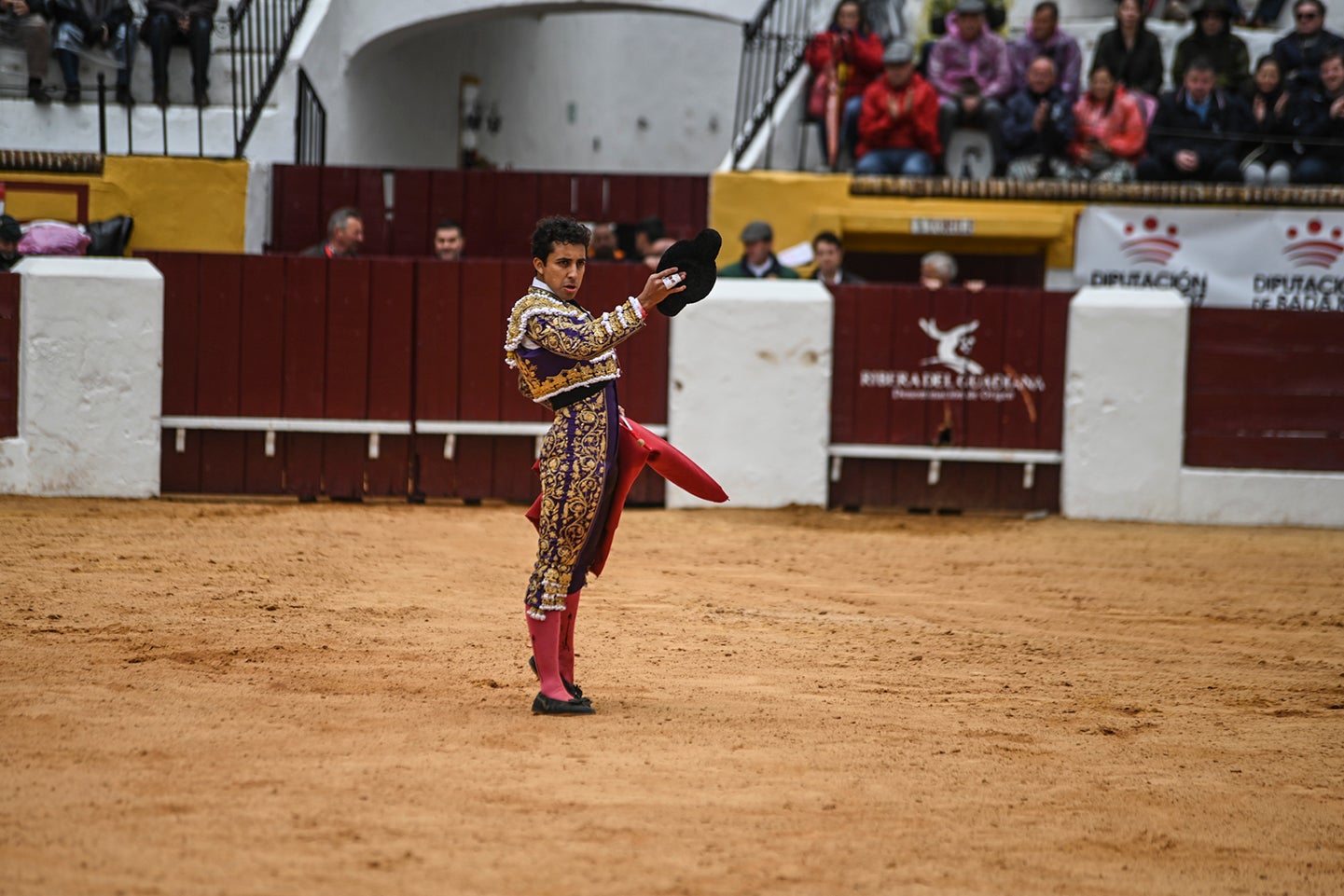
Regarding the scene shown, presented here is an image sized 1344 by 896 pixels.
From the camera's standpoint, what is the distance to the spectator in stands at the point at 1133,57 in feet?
41.9

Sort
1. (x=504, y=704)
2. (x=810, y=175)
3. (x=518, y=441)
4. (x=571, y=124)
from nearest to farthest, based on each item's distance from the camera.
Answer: (x=504, y=704), (x=518, y=441), (x=810, y=175), (x=571, y=124)

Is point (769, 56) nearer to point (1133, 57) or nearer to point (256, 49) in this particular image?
point (1133, 57)

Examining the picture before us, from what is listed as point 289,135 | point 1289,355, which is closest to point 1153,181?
point 1289,355

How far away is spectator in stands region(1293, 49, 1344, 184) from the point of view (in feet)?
39.5

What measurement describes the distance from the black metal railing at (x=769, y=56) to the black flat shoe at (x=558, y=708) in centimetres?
777

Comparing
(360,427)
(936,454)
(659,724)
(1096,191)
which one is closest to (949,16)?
(1096,191)

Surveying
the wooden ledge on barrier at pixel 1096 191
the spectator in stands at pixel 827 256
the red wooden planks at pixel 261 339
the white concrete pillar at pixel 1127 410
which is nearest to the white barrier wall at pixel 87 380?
the red wooden planks at pixel 261 339

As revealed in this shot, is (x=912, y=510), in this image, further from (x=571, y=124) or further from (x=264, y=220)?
(x=571, y=124)

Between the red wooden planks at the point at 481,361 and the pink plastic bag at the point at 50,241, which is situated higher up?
the pink plastic bag at the point at 50,241

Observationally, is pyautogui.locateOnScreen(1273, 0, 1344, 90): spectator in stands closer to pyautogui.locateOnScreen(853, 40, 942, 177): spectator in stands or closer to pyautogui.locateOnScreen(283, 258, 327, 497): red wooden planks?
pyautogui.locateOnScreen(853, 40, 942, 177): spectator in stands

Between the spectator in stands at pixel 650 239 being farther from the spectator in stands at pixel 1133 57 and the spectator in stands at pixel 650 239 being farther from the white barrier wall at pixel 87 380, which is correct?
the spectator in stands at pixel 1133 57

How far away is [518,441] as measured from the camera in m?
10.1

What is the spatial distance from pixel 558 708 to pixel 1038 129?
8.69 meters

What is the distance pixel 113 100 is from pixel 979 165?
689 centimetres
